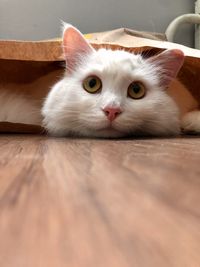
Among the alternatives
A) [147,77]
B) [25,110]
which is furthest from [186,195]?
[25,110]

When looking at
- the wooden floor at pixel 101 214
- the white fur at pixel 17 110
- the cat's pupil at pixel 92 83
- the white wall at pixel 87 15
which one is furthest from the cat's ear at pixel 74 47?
the white wall at pixel 87 15

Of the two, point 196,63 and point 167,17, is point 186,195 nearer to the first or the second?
point 196,63

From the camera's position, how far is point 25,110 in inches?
56.1

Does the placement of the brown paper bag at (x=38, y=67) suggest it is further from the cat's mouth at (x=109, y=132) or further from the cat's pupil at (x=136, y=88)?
the cat's mouth at (x=109, y=132)

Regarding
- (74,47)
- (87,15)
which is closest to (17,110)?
(74,47)

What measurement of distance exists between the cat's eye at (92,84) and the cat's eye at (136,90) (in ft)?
0.30

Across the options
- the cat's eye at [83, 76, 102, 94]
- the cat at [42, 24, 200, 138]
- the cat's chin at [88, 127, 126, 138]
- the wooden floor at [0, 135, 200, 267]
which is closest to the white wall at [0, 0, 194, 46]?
the cat at [42, 24, 200, 138]

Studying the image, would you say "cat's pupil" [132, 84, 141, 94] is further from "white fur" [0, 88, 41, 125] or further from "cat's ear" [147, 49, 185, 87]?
"white fur" [0, 88, 41, 125]

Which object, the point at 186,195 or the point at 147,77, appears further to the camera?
the point at 147,77

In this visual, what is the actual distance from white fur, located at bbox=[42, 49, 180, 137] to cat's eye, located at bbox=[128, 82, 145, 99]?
0.02 m

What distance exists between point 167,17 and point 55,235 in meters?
2.59

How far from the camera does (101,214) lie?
0.35 meters

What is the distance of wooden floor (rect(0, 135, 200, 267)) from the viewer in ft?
0.87

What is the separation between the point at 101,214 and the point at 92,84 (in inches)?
35.9
